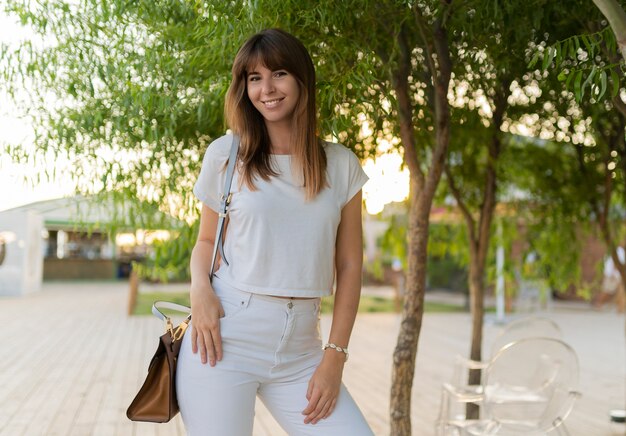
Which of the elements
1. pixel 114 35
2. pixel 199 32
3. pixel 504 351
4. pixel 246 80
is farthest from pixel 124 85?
pixel 504 351

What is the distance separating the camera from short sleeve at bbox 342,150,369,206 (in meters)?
1.70

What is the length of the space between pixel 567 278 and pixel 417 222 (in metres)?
2.63

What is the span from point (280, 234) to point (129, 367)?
6.48m

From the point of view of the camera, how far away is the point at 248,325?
161cm

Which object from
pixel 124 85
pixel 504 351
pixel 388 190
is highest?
pixel 124 85

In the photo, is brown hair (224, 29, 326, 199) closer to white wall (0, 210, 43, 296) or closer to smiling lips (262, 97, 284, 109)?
smiling lips (262, 97, 284, 109)

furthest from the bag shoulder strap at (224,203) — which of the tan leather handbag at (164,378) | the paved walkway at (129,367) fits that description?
the paved walkway at (129,367)

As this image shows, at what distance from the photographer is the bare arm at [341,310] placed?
1612mm

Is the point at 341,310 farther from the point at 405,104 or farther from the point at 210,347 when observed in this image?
the point at 405,104

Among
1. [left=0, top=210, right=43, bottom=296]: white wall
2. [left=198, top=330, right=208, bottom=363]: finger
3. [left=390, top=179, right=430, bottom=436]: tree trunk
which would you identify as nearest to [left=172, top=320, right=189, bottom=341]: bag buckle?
[left=198, top=330, right=208, bottom=363]: finger

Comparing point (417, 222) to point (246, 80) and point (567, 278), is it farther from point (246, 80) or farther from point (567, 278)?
point (567, 278)

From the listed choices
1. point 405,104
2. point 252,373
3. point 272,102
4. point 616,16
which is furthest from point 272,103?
point 405,104

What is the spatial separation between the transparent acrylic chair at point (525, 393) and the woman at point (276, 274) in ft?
6.25

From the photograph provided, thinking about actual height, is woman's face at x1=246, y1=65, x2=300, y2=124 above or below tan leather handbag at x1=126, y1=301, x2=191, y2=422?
above
